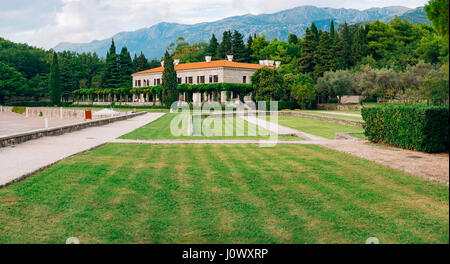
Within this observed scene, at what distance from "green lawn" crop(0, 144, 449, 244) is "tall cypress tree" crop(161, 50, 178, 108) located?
4073 centimetres

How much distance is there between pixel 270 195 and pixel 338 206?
1.04 m

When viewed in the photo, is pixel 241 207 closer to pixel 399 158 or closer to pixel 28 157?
pixel 399 158

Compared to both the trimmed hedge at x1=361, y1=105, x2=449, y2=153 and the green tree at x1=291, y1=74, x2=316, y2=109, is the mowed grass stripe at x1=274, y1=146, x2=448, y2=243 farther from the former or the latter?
the green tree at x1=291, y1=74, x2=316, y2=109

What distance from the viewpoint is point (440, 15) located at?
1599 millimetres

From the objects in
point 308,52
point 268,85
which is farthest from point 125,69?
point 268,85

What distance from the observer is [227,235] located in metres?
3.69

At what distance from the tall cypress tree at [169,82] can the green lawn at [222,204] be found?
134 ft

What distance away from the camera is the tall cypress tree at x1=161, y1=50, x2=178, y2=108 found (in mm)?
48312

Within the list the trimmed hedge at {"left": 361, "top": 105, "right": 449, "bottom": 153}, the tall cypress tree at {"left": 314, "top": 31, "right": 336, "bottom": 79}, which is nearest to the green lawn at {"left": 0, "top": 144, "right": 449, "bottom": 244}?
the trimmed hedge at {"left": 361, "top": 105, "right": 449, "bottom": 153}

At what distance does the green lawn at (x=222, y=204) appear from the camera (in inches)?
146

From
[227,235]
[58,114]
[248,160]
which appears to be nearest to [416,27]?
[58,114]

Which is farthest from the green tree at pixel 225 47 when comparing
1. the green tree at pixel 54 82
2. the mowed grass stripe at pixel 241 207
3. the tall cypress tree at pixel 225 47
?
the mowed grass stripe at pixel 241 207

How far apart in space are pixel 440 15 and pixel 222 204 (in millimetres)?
3804
